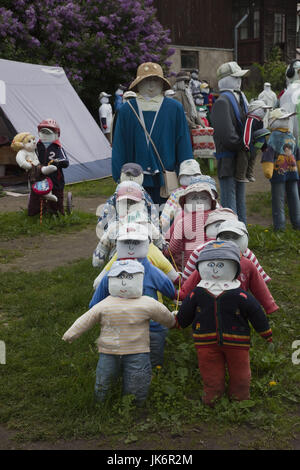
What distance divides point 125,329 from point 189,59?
2575 cm

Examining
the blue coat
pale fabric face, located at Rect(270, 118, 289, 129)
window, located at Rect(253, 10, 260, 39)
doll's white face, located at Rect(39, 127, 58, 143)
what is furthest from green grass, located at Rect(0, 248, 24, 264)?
window, located at Rect(253, 10, 260, 39)

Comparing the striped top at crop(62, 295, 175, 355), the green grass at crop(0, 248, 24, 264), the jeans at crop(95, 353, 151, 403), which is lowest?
the jeans at crop(95, 353, 151, 403)

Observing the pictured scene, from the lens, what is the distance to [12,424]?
3.64 meters

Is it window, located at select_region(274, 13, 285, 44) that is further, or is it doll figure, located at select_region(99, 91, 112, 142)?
window, located at select_region(274, 13, 285, 44)

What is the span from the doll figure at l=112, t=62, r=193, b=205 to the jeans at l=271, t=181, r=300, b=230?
7.96 feet

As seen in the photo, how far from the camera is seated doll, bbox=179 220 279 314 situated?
13.5 feet

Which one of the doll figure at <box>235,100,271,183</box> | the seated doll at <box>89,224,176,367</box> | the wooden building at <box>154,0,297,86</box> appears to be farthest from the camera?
the wooden building at <box>154,0,297,86</box>

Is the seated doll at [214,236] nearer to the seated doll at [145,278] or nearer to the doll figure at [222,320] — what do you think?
the seated doll at [145,278]

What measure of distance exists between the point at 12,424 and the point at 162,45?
60.7 ft

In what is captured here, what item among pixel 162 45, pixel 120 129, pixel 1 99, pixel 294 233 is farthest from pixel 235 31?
pixel 120 129

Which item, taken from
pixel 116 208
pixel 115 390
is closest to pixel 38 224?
pixel 116 208

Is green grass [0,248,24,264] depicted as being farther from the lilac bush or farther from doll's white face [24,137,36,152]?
the lilac bush

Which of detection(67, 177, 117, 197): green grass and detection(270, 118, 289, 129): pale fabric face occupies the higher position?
detection(270, 118, 289, 129): pale fabric face

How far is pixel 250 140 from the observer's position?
7023mm
